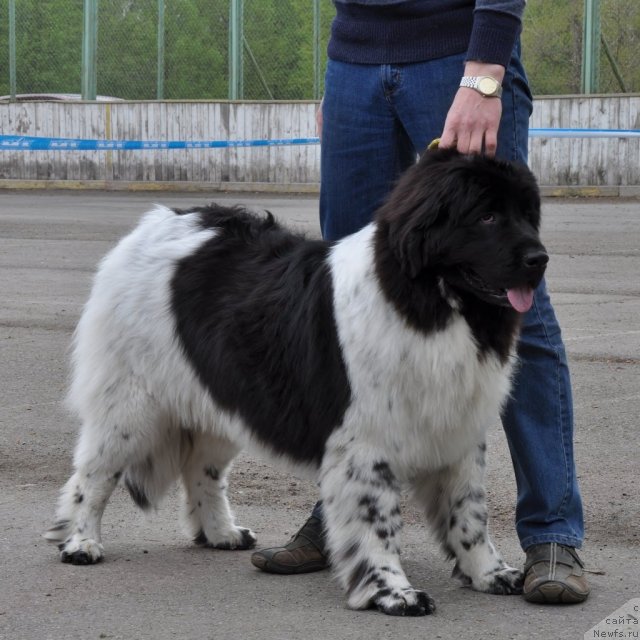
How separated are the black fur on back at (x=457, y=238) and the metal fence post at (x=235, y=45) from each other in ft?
76.1

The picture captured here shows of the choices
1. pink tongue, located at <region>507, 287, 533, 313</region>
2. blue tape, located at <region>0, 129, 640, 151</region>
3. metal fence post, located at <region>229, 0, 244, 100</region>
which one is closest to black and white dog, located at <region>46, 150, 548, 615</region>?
pink tongue, located at <region>507, 287, 533, 313</region>

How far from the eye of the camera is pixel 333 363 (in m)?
3.73

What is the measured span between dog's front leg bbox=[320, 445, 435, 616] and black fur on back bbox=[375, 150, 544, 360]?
0.49 m

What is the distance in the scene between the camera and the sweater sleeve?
3740 mm

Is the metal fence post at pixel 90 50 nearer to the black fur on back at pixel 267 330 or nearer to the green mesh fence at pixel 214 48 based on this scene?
the green mesh fence at pixel 214 48

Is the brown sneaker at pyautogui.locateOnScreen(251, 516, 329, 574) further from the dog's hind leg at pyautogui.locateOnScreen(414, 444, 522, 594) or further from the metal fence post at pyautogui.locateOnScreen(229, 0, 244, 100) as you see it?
the metal fence post at pyautogui.locateOnScreen(229, 0, 244, 100)

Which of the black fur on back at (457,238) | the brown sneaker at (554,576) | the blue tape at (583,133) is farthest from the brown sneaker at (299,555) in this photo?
the blue tape at (583,133)

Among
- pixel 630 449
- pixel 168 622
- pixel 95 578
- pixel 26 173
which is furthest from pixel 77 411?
pixel 26 173

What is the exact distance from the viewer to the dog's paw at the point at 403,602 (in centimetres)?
358

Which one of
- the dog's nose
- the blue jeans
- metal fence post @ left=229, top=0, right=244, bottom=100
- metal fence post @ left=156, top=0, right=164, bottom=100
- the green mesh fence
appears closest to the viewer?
the dog's nose

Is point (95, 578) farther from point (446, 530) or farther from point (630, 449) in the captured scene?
point (630, 449)

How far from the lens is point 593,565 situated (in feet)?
13.3

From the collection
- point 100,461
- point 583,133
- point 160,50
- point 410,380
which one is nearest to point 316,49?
A: point 160,50

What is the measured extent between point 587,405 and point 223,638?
346 centimetres
